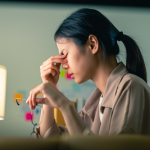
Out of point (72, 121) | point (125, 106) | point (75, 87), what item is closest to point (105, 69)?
point (125, 106)

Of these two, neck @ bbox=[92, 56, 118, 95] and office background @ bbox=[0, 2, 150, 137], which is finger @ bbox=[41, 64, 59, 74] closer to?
neck @ bbox=[92, 56, 118, 95]

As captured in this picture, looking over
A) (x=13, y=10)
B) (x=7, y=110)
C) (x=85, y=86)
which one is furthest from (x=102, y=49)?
(x=13, y=10)

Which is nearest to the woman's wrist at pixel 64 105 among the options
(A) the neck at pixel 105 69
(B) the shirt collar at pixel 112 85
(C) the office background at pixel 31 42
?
(B) the shirt collar at pixel 112 85

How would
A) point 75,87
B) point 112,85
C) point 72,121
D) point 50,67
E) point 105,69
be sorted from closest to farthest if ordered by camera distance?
point 72,121 → point 112,85 → point 105,69 → point 50,67 → point 75,87

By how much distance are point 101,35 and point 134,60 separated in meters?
0.24

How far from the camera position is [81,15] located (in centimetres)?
107

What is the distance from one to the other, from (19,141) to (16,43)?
2.63 meters

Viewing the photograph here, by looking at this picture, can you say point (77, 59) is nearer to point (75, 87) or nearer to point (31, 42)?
point (75, 87)

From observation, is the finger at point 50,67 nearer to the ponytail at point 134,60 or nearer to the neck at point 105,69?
the neck at point 105,69

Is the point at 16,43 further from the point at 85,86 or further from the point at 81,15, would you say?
the point at 81,15

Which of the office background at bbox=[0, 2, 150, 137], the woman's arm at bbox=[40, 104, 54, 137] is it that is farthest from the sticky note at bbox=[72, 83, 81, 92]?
the woman's arm at bbox=[40, 104, 54, 137]

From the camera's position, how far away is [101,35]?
104 cm

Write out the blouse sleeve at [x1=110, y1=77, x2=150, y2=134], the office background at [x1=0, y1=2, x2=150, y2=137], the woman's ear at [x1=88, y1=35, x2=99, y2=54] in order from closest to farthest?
the blouse sleeve at [x1=110, y1=77, x2=150, y2=134], the woman's ear at [x1=88, y1=35, x2=99, y2=54], the office background at [x1=0, y1=2, x2=150, y2=137]

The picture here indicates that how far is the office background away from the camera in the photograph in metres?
2.56
